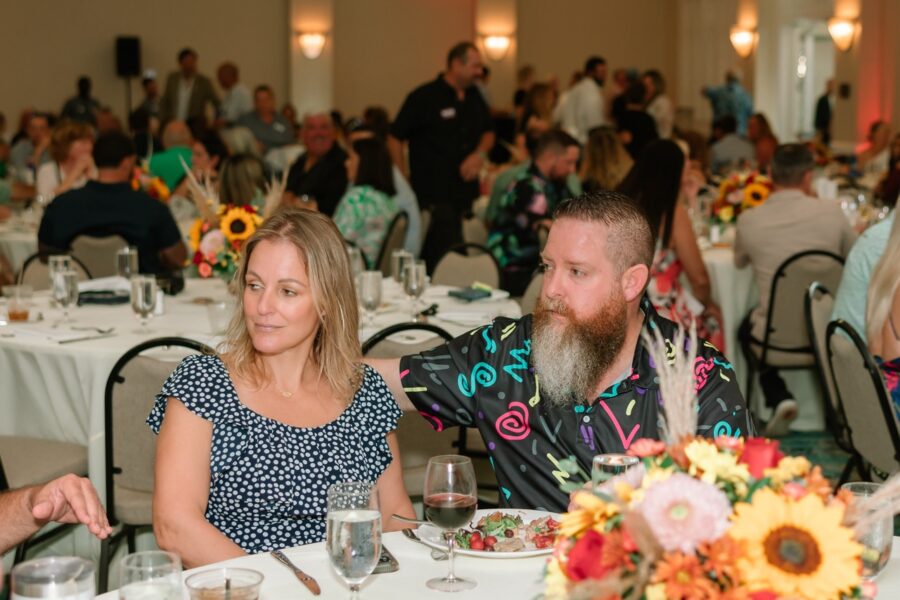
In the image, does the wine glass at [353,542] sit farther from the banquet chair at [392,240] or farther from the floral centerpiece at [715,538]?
the banquet chair at [392,240]

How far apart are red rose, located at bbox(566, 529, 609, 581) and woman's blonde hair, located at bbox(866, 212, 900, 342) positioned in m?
2.43

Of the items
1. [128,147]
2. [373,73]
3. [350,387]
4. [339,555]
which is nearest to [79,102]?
[373,73]

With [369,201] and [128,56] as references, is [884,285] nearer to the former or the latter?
[369,201]

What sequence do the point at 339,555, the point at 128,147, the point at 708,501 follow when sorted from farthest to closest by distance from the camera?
1. the point at 128,147
2. the point at 339,555
3. the point at 708,501

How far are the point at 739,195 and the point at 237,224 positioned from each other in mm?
3262

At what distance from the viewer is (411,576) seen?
6.38 feet

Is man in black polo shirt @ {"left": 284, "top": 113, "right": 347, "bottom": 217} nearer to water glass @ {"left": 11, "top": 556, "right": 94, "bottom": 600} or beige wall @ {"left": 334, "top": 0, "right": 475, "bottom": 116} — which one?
water glass @ {"left": 11, "top": 556, "right": 94, "bottom": 600}

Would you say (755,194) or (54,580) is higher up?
(755,194)

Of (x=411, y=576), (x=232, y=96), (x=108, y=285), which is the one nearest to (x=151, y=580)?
(x=411, y=576)

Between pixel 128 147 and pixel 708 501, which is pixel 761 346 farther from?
pixel 708 501

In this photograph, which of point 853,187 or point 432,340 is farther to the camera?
point 853,187

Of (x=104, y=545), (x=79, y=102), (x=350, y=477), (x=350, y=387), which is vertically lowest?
(x=104, y=545)

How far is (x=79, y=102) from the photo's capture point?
14.0 m

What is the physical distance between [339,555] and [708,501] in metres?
0.56
